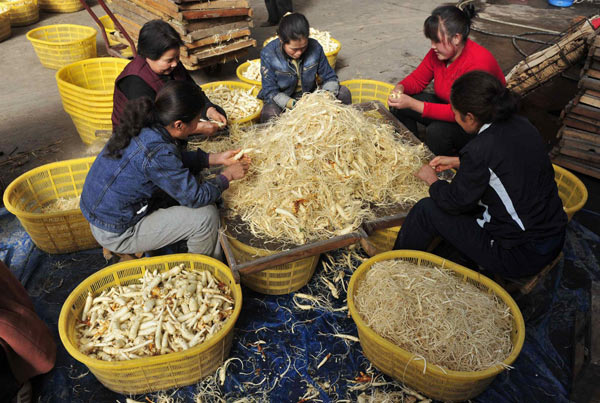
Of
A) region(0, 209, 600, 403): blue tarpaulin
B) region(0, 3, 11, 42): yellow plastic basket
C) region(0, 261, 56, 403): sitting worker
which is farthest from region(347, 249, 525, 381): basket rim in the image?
region(0, 3, 11, 42): yellow plastic basket

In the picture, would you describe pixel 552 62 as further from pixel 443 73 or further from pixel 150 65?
pixel 150 65

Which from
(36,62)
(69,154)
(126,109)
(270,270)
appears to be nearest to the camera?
(126,109)

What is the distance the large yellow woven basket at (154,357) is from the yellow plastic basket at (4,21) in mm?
7089

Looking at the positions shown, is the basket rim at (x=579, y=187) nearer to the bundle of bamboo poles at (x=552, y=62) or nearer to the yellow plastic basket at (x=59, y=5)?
the bundle of bamboo poles at (x=552, y=62)

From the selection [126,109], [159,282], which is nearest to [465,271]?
[159,282]

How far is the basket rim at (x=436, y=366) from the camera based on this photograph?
2.05 meters

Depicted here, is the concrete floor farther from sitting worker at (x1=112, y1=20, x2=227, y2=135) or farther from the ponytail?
the ponytail

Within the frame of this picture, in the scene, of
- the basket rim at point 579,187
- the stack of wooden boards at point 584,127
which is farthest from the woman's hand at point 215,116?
the stack of wooden boards at point 584,127

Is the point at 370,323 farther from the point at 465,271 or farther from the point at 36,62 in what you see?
the point at 36,62

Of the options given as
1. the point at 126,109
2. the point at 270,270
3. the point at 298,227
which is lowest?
the point at 270,270

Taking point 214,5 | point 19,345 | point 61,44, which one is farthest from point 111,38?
point 19,345

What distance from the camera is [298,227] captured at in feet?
8.70

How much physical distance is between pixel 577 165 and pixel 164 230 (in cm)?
417

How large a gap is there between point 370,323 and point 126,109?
185 cm
